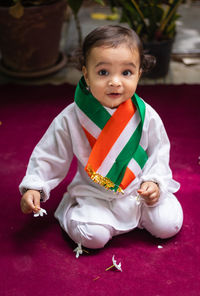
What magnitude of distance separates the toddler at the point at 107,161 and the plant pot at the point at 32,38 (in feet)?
3.71

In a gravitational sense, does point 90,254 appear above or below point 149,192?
below

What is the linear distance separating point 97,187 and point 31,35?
128cm

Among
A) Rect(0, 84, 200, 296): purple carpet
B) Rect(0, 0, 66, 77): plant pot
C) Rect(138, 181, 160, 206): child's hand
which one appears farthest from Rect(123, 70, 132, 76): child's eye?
Rect(0, 0, 66, 77): plant pot

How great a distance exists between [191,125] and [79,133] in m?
0.82

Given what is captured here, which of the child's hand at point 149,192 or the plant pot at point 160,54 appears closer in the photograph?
the child's hand at point 149,192

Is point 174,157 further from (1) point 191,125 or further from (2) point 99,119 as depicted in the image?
(2) point 99,119

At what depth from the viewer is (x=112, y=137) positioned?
3.91ft

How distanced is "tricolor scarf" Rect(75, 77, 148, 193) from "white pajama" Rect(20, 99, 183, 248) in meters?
0.03

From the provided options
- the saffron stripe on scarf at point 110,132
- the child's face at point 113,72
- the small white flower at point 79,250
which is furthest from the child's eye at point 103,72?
the small white flower at point 79,250

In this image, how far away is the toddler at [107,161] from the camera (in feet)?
3.71

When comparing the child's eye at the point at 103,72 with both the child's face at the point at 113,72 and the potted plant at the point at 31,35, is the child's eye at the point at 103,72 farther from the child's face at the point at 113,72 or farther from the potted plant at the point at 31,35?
the potted plant at the point at 31,35

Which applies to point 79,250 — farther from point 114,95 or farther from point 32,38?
point 32,38

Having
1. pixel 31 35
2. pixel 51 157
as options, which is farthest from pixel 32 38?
pixel 51 157

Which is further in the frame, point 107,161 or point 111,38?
point 107,161
